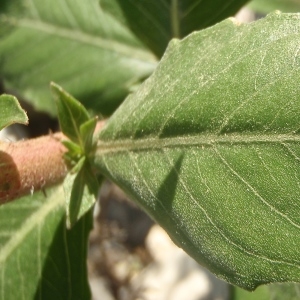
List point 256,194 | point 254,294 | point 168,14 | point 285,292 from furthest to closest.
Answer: point 254,294, point 285,292, point 168,14, point 256,194

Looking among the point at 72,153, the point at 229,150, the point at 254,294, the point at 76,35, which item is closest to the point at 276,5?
the point at 76,35

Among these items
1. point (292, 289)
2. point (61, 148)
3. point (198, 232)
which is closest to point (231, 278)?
point (198, 232)

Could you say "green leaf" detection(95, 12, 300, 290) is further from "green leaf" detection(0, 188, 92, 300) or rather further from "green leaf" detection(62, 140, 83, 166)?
"green leaf" detection(0, 188, 92, 300)

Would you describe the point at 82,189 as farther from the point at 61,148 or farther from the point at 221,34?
the point at 221,34

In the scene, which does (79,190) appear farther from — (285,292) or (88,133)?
(285,292)

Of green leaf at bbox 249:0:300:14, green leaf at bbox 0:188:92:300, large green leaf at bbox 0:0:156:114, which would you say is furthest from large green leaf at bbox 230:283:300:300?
green leaf at bbox 249:0:300:14

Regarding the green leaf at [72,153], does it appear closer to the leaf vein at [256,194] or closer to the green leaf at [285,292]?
the leaf vein at [256,194]

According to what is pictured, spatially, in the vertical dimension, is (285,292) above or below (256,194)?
below
